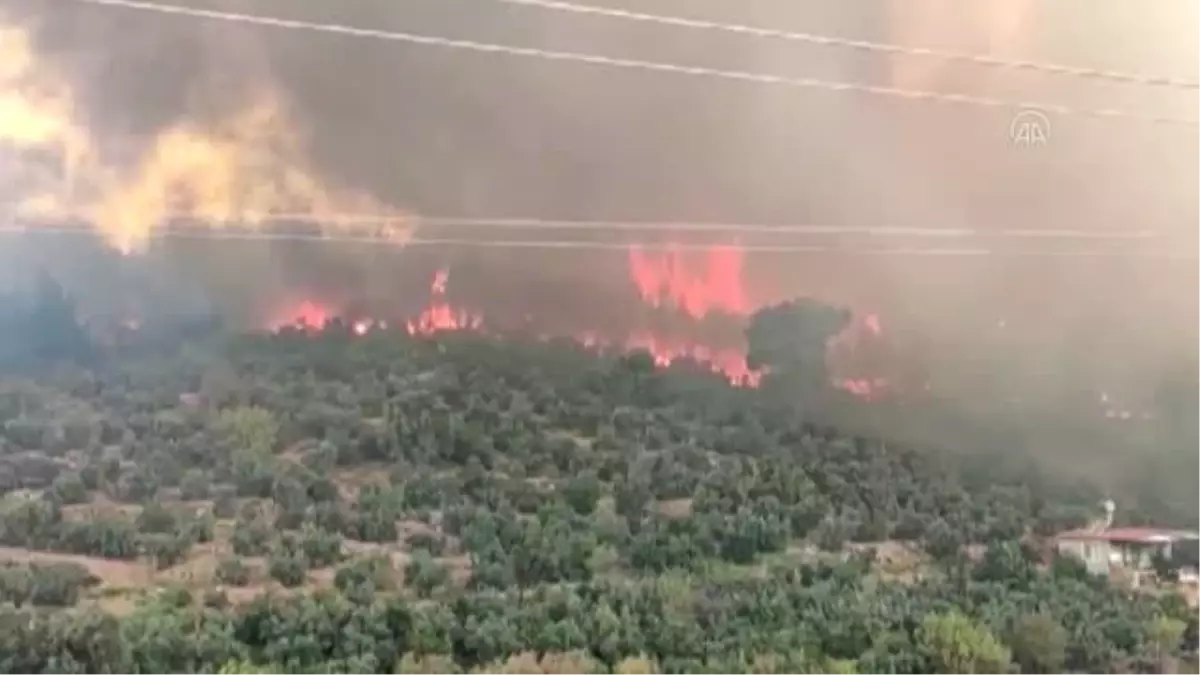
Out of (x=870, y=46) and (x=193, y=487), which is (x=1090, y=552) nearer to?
(x=870, y=46)

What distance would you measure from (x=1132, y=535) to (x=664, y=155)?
130 cm

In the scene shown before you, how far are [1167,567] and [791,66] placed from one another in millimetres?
1341

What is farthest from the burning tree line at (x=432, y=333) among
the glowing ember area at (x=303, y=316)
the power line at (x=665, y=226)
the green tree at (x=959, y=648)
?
the green tree at (x=959, y=648)

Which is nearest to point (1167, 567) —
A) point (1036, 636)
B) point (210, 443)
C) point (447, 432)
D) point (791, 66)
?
point (1036, 636)

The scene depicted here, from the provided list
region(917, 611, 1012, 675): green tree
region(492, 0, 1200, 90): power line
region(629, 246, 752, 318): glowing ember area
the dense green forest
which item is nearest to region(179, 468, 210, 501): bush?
the dense green forest

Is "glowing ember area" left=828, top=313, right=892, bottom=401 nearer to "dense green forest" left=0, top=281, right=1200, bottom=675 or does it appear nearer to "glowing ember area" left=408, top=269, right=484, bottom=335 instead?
"dense green forest" left=0, top=281, right=1200, bottom=675

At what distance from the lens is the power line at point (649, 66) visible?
268 cm

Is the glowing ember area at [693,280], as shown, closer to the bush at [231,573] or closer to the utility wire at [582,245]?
the utility wire at [582,245]

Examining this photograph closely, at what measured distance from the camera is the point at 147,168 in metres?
2.63

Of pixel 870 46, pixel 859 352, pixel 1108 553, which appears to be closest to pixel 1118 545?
pixel 1108 553

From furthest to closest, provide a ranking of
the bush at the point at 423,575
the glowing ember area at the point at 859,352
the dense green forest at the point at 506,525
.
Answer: the glowing ember area at the point at 859,352
the bush at the point at 423,575
the dense green forest at the point at 506,525

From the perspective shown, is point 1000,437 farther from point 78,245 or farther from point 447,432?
point 78,245

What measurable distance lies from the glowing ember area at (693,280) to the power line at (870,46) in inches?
17.7

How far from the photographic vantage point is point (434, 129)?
2.81m
